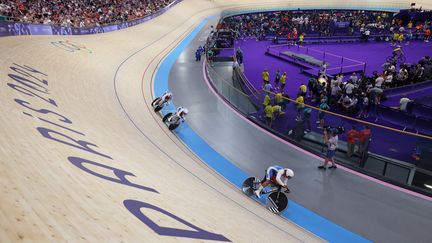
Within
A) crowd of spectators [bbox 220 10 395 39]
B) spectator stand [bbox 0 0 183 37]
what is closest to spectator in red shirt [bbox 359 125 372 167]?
spectator stand [bbox 0 0 183 37]

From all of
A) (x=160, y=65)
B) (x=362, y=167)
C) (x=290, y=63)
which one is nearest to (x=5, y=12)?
(x=160, y=65)

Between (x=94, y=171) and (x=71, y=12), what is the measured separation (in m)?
17.6

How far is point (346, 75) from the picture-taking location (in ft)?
53.0

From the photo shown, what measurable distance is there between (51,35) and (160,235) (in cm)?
1276

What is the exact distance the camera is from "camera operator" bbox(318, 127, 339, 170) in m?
6.51

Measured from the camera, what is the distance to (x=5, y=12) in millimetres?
14016

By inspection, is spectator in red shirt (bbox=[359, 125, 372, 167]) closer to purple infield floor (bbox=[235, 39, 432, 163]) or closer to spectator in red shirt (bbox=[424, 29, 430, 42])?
purple infield floor (bbox=[235, 39, 432, 163])

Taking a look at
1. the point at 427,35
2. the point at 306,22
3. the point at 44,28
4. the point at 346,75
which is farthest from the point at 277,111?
the point at 306,22

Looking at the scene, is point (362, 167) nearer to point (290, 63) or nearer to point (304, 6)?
point (290, 63)

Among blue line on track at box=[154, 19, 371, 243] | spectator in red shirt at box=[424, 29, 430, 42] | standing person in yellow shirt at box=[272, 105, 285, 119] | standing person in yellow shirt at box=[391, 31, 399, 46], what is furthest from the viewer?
spectator in red shirt at box=[424, 29, 430, 42]

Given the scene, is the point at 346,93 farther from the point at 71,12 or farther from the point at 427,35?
the point at 427,35

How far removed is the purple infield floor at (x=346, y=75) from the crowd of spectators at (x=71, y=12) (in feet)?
30.0

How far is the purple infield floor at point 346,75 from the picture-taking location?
249 inches

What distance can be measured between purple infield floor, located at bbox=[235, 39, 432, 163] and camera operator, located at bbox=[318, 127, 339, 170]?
50 centimetres
